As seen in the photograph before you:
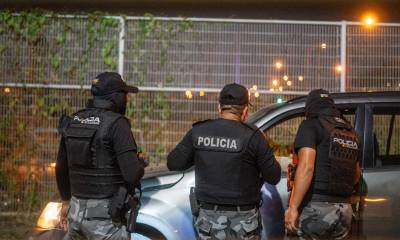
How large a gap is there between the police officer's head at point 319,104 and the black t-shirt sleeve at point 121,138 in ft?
4.43

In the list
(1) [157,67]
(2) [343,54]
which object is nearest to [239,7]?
(1) [157,67]

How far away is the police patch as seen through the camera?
4.46 metres

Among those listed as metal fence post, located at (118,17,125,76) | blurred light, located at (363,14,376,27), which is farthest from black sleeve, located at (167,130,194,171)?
blurred light, located at (363,14,376,27)

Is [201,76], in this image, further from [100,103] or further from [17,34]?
[100,103]

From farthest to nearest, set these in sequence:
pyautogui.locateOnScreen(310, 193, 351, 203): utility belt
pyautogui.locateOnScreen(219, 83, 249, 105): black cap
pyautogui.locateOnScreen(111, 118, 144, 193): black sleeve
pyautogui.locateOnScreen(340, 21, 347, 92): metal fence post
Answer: pyautogui.locateOnScreen(340, 21, 347, 92): metal fence post, pyautogui.locateOnScreen(310, 193, 351, 203): utility belt, pyautogui.locateOnScreen(219, 83, 249, 105): black cap, pyautogui.locateOnScreen(111, 118, 144, 193): black sleeve

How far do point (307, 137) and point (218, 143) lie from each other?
69cm

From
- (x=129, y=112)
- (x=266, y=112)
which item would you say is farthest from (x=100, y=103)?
(x=129, y=112)

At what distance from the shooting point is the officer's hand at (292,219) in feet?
15.7

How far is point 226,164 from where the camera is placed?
448 cm

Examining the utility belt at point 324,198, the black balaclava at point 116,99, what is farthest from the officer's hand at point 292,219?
the black balaclava at point 116,99

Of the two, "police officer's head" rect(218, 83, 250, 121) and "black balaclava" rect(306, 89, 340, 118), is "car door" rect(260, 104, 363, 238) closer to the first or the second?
"black balaclava" rect(306, 89, 340, 118)

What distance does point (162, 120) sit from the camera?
9875mm

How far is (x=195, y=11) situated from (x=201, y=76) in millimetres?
1297

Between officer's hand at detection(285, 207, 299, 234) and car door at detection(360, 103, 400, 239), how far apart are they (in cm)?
69
